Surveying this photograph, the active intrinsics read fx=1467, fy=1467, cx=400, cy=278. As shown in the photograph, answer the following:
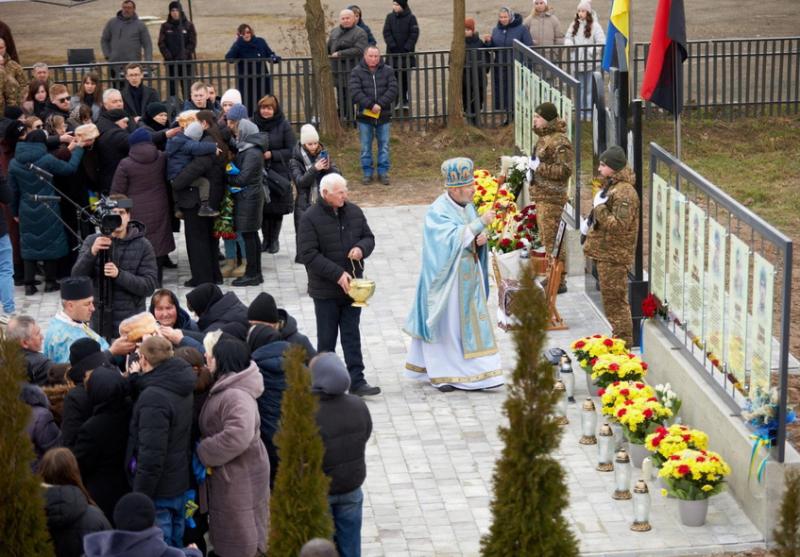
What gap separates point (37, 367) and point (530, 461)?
5300mm

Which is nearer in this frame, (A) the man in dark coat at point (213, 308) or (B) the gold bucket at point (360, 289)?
(A) the man in dark coat at point (213, 308)

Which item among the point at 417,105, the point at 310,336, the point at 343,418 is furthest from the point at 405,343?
the point at 417,105

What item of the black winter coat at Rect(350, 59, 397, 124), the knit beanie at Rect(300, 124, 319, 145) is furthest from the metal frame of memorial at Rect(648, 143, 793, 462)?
the black winter coat at Rect(350, 59, 397, 124)

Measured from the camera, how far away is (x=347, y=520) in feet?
26.8

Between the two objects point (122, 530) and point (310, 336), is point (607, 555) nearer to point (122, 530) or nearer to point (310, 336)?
point (122, 530)

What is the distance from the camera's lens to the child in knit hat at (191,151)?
46.5ft

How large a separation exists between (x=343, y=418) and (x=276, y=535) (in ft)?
10.5

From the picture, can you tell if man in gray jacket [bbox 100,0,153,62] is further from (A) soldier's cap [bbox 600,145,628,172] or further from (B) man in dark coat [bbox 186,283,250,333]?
(B) man in dark coat [bbox 186,283,250,333]

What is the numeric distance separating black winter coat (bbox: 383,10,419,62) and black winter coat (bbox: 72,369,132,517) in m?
14.0

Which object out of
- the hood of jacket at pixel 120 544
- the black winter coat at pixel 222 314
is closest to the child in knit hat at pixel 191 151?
the black winter coat at pixel 222 314

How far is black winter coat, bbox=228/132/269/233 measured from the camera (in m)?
14.5

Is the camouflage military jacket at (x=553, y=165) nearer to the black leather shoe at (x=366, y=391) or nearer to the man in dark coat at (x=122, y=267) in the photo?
the black leather shoe at (x=366, y=391)

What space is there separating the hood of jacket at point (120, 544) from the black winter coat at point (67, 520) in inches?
20.1

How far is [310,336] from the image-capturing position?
13.5 meters
